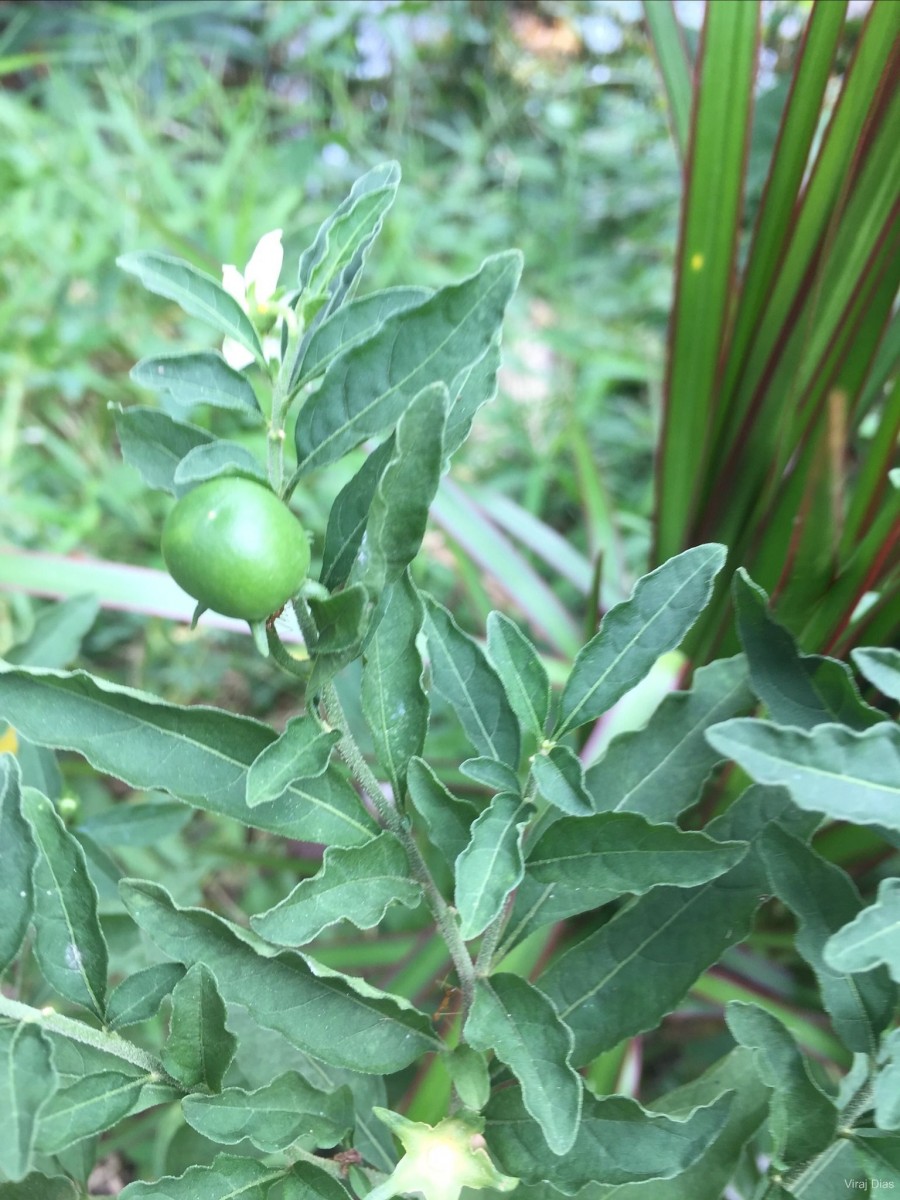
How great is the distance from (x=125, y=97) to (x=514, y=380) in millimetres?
966

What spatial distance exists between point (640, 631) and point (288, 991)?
0.75ft

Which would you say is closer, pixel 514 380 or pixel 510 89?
pixel 514 380

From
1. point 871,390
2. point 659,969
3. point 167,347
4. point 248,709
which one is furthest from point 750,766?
point 167,347

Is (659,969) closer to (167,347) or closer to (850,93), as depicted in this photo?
(850,93)

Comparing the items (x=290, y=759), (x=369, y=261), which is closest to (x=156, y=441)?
(x=290, y=759)

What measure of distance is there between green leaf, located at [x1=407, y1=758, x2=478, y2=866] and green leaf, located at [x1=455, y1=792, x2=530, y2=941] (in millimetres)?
33

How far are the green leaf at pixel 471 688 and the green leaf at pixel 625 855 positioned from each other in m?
0.05

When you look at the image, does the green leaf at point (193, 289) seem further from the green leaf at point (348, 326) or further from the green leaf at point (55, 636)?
the green leaf at point (55, 636)

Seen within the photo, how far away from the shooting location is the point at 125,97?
5.53 feet

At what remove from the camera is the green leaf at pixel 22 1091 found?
0.99 ft

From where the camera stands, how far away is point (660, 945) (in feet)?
1.48

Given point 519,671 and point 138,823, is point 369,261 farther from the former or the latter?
point 519,671

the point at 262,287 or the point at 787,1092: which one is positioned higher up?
the point at 262,287

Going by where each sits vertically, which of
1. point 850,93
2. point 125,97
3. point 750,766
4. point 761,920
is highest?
point 125,97
